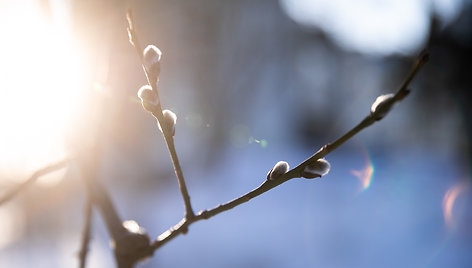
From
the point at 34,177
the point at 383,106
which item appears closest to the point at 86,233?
the point at 34,177

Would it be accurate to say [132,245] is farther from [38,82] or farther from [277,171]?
[38,82]

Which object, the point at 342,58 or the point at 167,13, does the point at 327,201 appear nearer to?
the point at 167,13

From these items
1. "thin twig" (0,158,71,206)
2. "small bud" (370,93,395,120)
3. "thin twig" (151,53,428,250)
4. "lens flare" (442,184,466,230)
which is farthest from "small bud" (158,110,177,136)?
"lens flare" (442,184,466,230)

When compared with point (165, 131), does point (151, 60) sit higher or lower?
higher

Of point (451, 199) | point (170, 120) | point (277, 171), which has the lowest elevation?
point (451, 199)

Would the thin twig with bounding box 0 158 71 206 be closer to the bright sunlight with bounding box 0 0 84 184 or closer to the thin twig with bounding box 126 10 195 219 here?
the bright sunlight with bounding box 0 0 84 184

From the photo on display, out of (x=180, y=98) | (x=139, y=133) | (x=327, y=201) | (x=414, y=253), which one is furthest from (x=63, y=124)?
(x=327, y=201)

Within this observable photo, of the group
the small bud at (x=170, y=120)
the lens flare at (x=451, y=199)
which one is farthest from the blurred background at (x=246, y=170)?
the small bud at (x=170, y=120)
